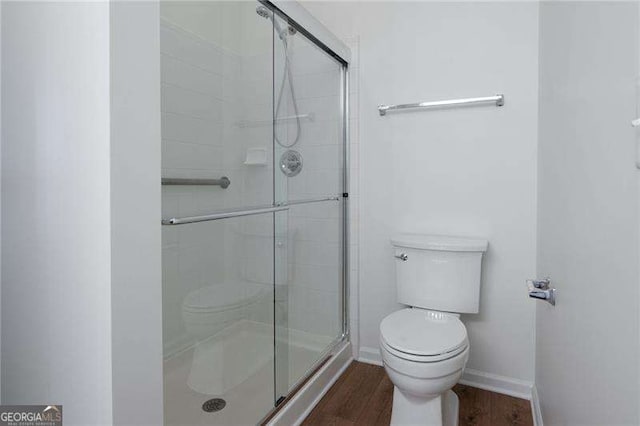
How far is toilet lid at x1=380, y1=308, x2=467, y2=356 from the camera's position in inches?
54.4

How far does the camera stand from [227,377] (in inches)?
57.7

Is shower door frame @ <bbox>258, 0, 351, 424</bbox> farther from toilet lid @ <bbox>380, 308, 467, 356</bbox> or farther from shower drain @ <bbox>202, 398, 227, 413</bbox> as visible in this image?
toilet lid @ <bbox>380, 308, 467, 356</bbox>

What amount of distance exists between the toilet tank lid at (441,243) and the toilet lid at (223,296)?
2.47 feet

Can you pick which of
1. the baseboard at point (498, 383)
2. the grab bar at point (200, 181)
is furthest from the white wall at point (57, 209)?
the baseboard at point (498, 383)

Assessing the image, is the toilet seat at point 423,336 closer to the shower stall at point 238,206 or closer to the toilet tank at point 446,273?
the toilet tank at point 446,273

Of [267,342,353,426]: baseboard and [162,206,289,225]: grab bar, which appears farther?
[267,342,353,426]: baseboard

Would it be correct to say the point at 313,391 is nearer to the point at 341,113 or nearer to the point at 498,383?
the point at 498,383

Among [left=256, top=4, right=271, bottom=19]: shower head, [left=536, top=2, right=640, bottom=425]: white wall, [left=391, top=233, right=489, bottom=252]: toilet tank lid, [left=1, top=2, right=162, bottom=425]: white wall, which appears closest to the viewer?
[left=536, top=2, right=640, bottom=425]: white wall

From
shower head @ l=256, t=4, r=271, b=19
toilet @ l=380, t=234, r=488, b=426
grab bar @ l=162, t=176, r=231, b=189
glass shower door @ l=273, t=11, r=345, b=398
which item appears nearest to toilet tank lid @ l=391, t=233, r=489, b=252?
toilet @ l=380, t=234, r=488, b=426

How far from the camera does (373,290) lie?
84.8 inches

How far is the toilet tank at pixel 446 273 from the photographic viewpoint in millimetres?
1761

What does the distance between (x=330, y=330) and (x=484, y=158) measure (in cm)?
125

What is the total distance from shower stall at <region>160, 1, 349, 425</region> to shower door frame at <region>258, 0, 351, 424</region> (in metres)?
0.02

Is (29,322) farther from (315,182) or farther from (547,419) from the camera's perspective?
(547,419)
